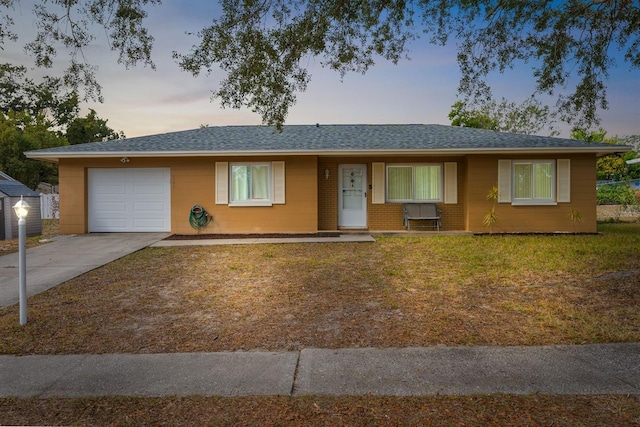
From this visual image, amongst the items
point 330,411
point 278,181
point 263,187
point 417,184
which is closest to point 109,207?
point 263,187

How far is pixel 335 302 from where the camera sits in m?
6.46

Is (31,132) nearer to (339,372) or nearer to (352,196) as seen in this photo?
(352,196)

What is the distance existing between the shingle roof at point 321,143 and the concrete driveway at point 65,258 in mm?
2644

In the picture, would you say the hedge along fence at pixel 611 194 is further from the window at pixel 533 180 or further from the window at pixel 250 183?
the window at pixel 250 183

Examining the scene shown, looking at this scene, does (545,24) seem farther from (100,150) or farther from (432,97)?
(100,150)

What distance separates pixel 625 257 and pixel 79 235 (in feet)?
48.5

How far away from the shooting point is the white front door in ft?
49.2

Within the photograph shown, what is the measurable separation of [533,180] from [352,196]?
5897mm

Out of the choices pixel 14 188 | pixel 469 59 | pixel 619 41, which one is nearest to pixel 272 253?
pixel 469 59

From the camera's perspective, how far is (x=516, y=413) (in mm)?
3207

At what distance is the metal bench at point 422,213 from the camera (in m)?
14.5

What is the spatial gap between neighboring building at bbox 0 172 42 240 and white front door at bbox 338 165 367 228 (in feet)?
33.3

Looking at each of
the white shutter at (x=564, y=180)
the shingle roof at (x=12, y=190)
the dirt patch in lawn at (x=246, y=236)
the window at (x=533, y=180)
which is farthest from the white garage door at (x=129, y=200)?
the white shutter at (x=564, y=180)

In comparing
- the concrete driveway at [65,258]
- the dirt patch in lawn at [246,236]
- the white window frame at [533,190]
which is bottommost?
the concrete driveway at [65,258]
